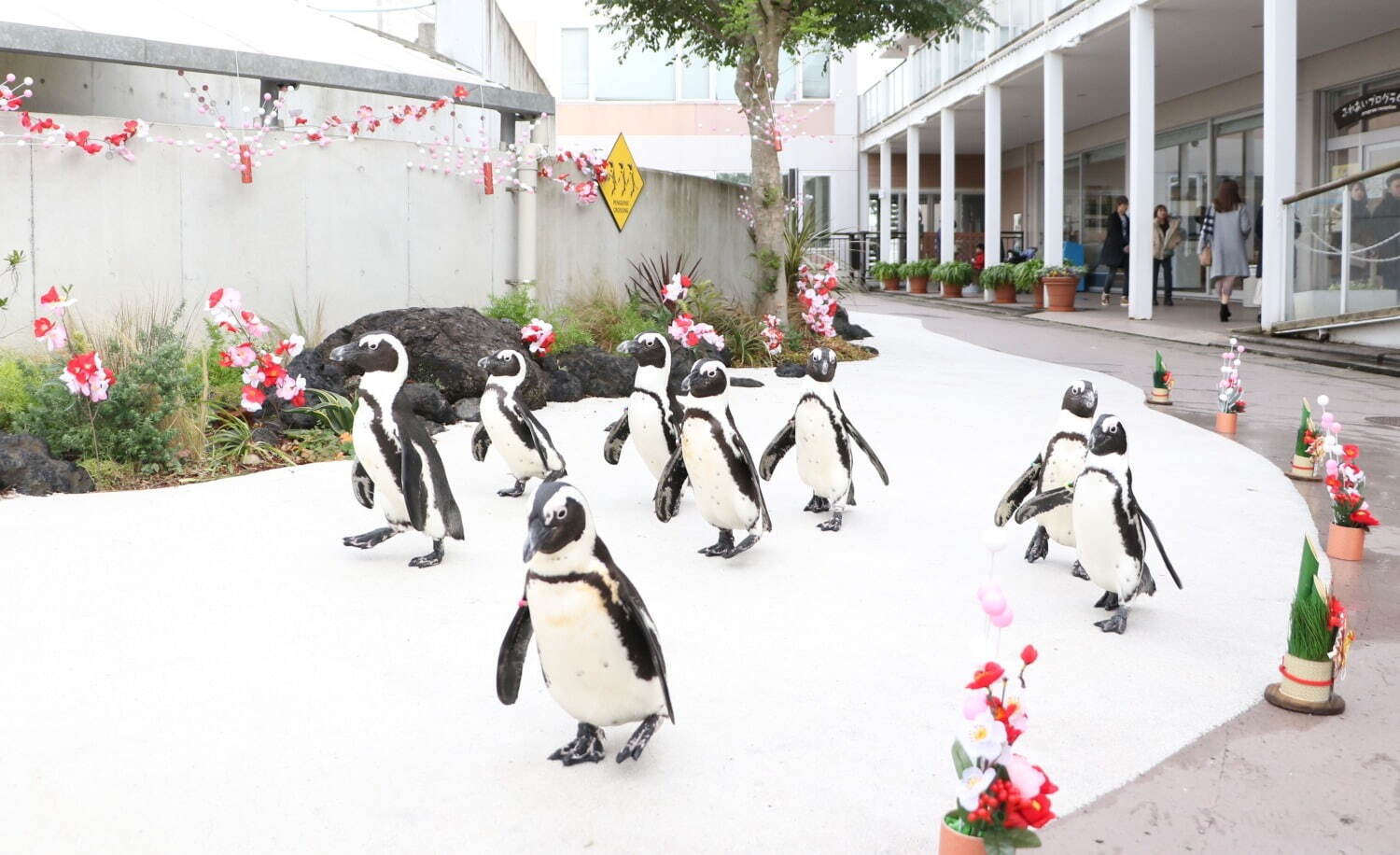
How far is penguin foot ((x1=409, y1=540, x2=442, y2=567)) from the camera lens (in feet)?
16.1

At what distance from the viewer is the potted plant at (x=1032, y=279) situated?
22672 millimetres

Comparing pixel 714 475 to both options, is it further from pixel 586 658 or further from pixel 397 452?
pixel 586 658

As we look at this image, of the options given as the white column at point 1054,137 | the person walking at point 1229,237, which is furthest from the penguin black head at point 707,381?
the white column at point 1054,137

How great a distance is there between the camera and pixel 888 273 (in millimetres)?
32719

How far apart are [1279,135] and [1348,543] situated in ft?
34.9

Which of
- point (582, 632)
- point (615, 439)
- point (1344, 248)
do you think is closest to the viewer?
point (582, 632)

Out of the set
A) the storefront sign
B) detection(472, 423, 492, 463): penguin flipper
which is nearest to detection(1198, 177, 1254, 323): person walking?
the storefront sign

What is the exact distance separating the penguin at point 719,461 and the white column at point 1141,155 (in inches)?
554

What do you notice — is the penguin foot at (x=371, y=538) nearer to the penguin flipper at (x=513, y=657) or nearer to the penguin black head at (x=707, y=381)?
the penguin black head at (x=707, y=381)

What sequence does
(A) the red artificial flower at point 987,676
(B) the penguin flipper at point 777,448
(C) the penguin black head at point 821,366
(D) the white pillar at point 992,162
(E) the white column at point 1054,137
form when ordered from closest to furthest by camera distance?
(A) the red artificial flower at point 987,676
(C) the penguin black head at point 821,366
(B) the penguin flipper at point 777,448
(E) the white column at point 1054,137
(D) the white pillar at point 992,162

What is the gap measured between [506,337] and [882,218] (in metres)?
27.3

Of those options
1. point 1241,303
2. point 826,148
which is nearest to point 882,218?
point 826,148

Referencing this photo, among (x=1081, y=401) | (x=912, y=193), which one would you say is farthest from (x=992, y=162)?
(x=1081, y=401)

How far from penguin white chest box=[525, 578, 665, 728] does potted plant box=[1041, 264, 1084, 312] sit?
19.5 m
